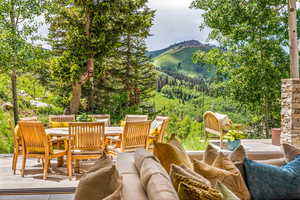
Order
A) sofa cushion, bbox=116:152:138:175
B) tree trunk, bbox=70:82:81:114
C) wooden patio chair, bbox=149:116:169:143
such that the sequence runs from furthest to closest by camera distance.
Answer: tree trunk, bbox=70:82:81:114, wooden patio chair, bbox=149:116:169:143, sofa cushion, bbox=116:152:138:175

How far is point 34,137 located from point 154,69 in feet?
13.3

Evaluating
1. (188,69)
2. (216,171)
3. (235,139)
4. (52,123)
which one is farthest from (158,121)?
(216,171)

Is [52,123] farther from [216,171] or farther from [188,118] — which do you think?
[216,171]

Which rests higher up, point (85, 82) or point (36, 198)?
point (85, 82)

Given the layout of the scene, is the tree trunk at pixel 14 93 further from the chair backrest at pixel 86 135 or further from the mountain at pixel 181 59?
the mountain at pixel 181 59

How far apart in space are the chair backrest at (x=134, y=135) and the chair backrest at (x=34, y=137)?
3.23ft

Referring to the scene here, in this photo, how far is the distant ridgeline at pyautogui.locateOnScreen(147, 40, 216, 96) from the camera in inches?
297

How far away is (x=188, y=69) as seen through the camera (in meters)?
7.77

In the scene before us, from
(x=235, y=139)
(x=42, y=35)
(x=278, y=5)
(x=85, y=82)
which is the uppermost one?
(x=278, y=5)

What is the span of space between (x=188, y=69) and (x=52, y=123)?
3422mm

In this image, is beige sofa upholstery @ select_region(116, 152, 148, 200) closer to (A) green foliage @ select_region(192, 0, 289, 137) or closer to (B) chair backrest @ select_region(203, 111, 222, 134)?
(B) chair backrest @ select_region(203, 111, 222, 134)

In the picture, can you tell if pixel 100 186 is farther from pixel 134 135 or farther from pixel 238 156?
pixel 134 135

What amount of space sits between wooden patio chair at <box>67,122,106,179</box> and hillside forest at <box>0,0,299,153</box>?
2.12m

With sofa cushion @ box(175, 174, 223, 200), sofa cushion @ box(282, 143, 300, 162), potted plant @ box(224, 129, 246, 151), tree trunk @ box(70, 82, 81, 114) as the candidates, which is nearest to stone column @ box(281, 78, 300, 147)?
potted plant @ box(224, 129, 246, 151)
